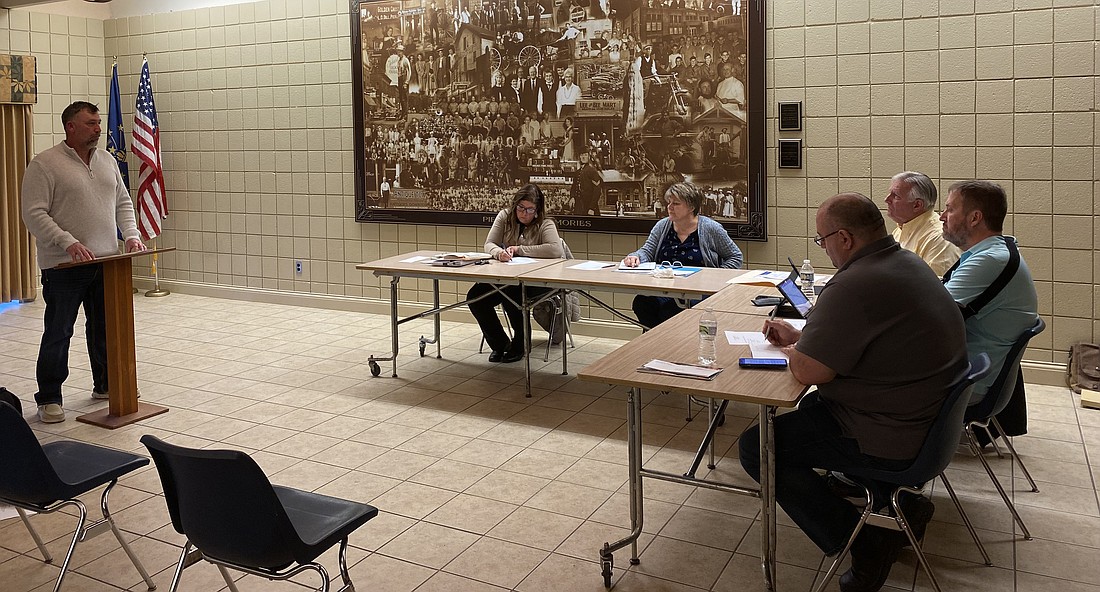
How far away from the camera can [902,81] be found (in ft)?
18.2

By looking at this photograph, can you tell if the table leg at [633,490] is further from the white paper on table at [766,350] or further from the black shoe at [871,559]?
the black shoe at [871,559]

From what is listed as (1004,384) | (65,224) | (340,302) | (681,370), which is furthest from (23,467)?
(340,302)

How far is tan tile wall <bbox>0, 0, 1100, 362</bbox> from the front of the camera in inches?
206

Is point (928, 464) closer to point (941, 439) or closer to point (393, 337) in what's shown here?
point (941, 439)

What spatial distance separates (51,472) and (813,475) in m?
2.30

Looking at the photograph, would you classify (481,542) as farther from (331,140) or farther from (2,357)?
(331,140)

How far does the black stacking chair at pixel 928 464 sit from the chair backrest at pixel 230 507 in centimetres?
159

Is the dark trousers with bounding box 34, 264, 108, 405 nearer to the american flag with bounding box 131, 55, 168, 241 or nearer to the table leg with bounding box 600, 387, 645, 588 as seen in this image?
the table leg with bounding box 600, 387, 645, 588

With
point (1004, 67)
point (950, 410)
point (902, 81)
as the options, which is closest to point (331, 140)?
point (902, 81)

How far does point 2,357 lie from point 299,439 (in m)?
3.20

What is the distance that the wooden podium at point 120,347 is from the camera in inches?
184

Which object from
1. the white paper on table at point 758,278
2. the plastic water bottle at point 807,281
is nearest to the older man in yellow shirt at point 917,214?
the plastic water bottle at point 807,281

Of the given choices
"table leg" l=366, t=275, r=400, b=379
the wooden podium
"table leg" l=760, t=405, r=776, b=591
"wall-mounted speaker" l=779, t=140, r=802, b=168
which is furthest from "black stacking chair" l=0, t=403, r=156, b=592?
"wall-mounted speaker" l=779, t=140, r=802, b=168

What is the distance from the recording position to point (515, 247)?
19.9 feet
